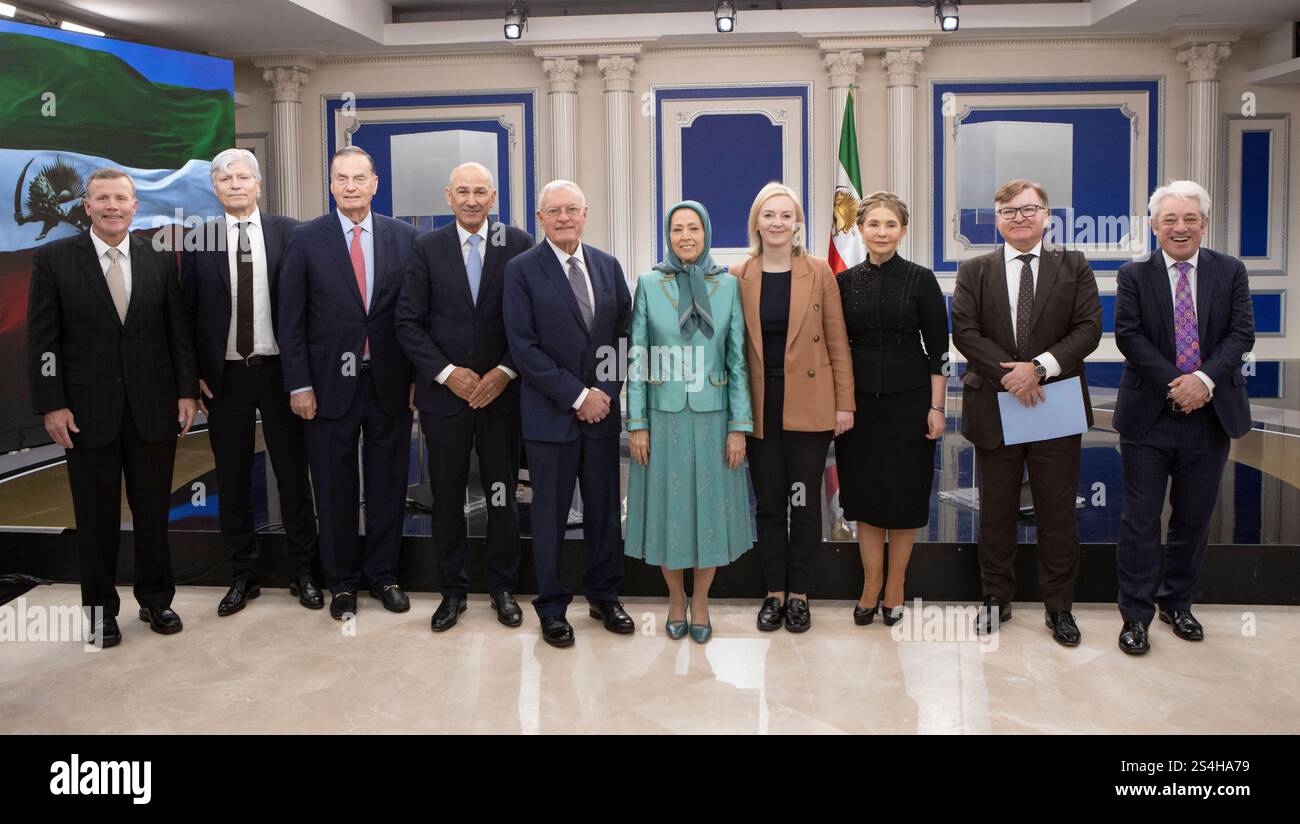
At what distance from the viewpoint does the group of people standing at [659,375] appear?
11.1 ft

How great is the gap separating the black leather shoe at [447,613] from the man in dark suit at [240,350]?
61 cm

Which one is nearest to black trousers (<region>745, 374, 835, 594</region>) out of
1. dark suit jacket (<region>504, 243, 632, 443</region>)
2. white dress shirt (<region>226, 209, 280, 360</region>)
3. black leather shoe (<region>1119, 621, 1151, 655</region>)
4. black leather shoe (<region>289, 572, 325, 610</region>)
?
dark suit jacket (<region>504, 243, 632, 443</region>)

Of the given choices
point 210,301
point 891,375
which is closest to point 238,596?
point 210,301

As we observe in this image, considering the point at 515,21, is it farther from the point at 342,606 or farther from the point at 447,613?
the point at 447,613

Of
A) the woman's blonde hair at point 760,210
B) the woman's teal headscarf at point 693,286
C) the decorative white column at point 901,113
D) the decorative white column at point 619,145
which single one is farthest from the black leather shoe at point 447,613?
the decorative white column at point 901,113

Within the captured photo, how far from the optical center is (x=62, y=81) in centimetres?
695

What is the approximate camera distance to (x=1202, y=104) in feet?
31.6

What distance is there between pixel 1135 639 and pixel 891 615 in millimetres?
832

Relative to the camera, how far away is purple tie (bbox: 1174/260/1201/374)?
11.0 feet

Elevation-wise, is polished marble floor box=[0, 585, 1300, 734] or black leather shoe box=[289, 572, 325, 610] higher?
black leather shoe box=[289, 572, 325, 610]

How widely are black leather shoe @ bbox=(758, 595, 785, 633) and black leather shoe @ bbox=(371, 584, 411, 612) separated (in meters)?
1.43

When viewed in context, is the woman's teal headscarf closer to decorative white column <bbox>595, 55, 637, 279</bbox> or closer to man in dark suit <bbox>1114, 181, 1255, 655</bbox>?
man in dark suit <bbox>1114, 181, 1255, 655</bbox>

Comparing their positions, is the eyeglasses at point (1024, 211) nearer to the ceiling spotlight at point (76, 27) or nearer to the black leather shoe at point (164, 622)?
the black leather shoe at point (164, 622)
